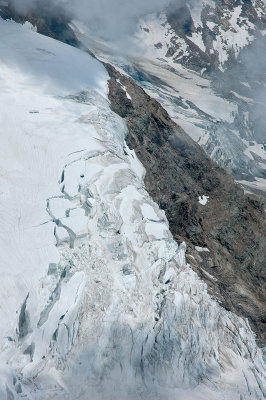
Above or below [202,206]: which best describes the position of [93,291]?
above

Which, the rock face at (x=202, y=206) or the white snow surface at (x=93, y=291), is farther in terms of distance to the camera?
the rock face at (x=202, y=206)

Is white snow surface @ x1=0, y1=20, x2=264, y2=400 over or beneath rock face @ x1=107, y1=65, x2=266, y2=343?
over

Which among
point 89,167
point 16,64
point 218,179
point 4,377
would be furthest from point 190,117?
point 4,377

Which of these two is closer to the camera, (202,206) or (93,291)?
(93,291)

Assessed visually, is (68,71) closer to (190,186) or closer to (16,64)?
(16,64)

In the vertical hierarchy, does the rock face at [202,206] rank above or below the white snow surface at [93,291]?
below

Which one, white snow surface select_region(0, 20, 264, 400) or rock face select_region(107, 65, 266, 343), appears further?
rock face select_region(107, 65, 266, 343)
